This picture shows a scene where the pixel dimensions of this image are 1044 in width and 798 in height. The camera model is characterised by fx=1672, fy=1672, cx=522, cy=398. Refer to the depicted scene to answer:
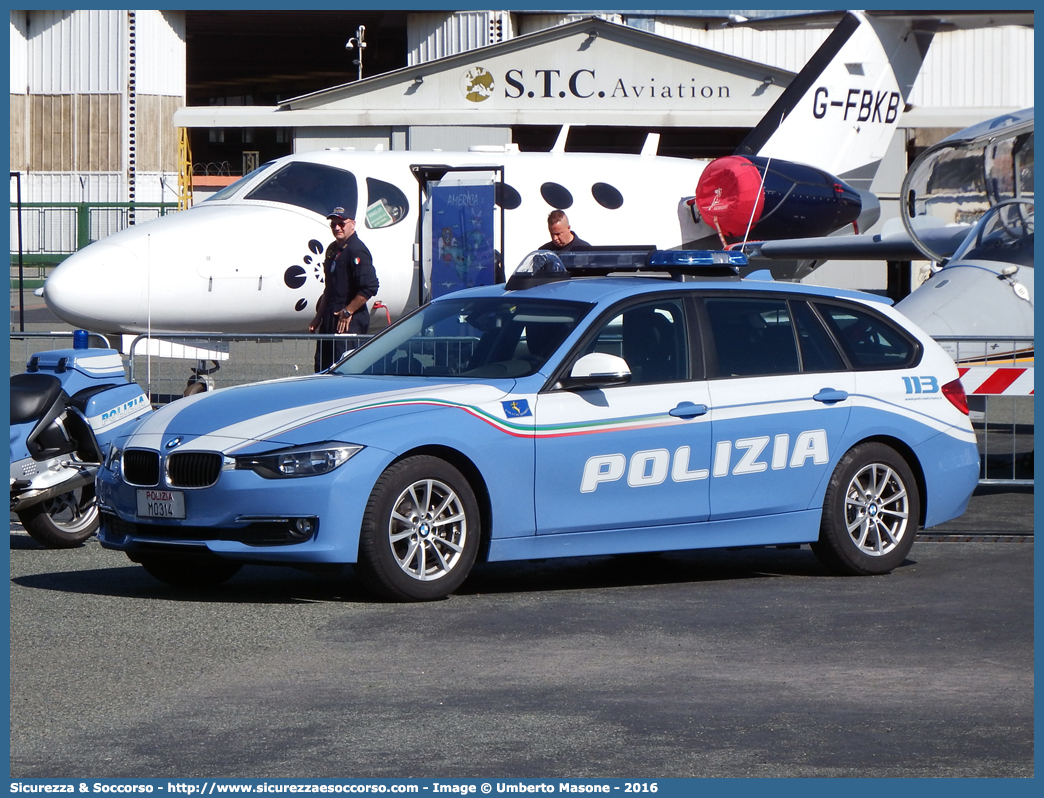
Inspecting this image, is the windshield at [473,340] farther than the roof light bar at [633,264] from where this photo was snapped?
No

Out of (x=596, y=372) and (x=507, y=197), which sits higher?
(x=507, y=197)

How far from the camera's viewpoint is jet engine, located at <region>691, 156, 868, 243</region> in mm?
19656

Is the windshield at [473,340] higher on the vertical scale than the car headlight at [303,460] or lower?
higher

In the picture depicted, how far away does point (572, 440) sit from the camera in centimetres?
852

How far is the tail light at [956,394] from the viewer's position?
9.76 meters

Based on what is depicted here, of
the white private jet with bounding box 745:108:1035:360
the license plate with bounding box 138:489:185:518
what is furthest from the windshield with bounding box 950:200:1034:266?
the license plate with bounding box 138:489:185:518

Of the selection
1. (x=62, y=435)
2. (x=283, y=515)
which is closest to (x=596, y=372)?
(x=283, y=515)

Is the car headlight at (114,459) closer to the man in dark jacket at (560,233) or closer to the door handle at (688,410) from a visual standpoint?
the door handle at (688,410)

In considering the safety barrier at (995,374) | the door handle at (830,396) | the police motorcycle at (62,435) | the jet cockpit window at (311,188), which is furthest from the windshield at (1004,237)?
the police motorcycle at (62,435)

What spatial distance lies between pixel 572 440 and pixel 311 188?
31.5ft

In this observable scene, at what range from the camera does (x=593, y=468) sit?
857 cm

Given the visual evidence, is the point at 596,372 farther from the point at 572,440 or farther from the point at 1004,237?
the point at 1004,237

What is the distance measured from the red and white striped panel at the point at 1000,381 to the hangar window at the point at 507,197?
759cm

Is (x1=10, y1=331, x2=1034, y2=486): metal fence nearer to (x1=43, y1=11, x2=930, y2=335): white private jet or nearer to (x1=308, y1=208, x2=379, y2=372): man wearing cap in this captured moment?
(x1=308, y1=208, x2=379, y2=372): man wearing cap
